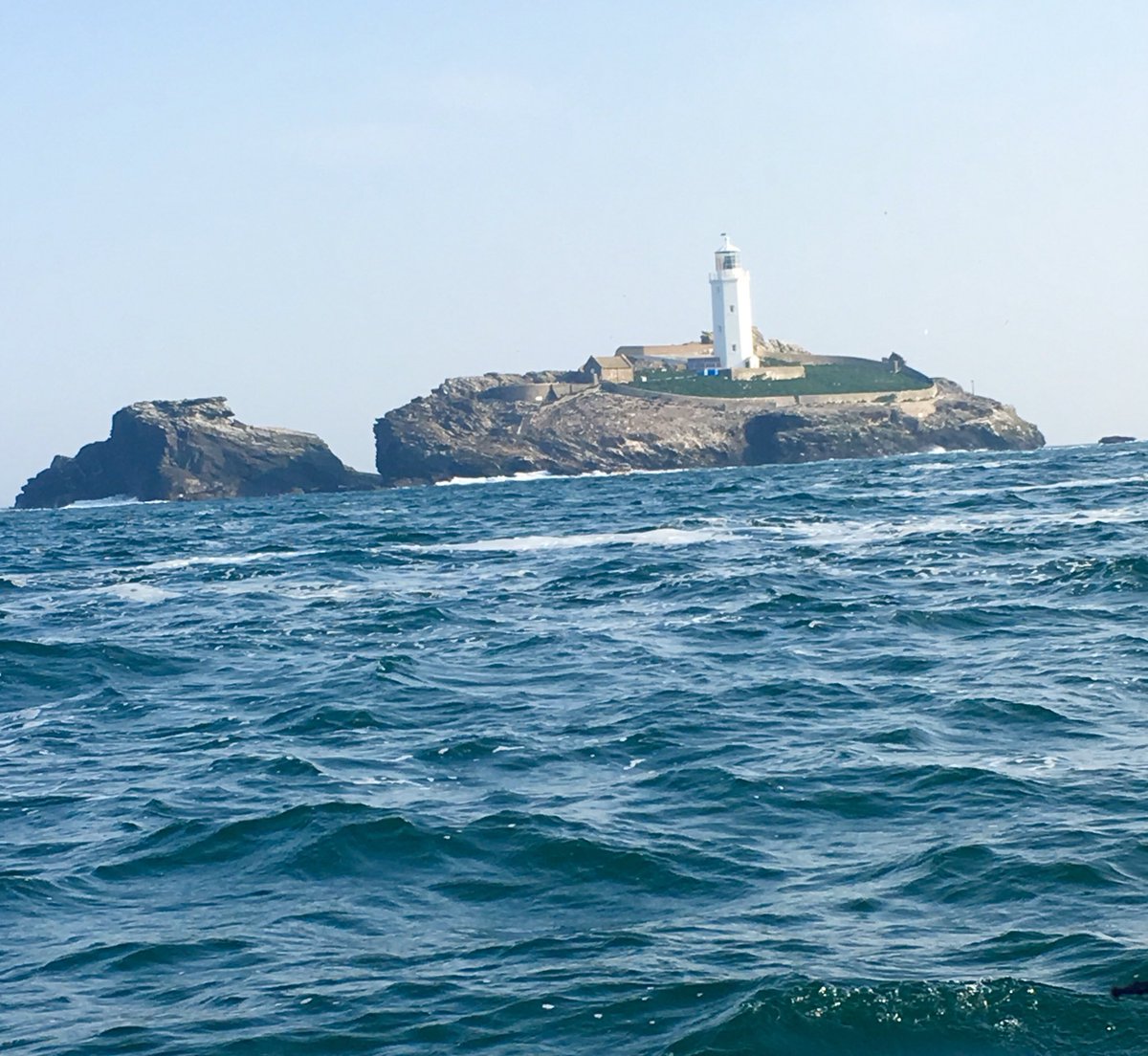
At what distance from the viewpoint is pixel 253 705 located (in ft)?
75.2

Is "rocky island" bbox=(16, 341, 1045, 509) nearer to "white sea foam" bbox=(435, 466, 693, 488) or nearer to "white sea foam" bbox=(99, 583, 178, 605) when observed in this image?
"white sea foam" bbox=(435, 466, 693, 488)

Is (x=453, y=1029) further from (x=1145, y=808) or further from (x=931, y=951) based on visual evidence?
(x=1145, y=808)

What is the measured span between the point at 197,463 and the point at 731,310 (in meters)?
68.1

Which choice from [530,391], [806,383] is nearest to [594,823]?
[530,391]

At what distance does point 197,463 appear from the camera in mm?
161875

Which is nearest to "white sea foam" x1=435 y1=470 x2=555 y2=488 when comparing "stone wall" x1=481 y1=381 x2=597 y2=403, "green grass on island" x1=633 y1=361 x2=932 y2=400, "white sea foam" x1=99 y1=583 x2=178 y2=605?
"stone wall" x1=481 y1=381 x2=597 y2=403

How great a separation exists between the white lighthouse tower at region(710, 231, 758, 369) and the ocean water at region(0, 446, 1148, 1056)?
15193 cm

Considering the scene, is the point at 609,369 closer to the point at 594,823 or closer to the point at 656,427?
the point at 656,427

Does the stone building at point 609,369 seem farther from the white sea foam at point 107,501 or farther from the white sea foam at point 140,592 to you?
the white sea foam at point 140,592

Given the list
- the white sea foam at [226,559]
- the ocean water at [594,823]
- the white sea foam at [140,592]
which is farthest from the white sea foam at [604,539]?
the ocean water at [594,823]

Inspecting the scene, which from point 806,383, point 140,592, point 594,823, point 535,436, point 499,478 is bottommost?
point 594,823

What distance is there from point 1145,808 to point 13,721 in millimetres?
16570

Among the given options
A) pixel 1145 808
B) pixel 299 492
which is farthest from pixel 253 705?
pixel 299 492

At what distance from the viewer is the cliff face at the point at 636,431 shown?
541 ft
